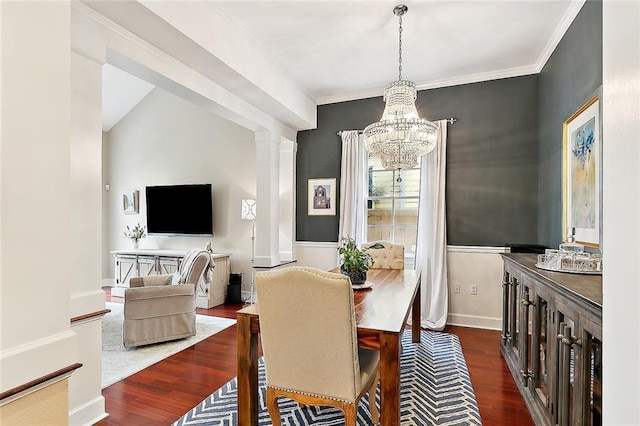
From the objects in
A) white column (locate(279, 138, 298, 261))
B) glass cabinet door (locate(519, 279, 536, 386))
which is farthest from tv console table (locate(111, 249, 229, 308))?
glass cabinet door (locate(519, 279, 536, 386))

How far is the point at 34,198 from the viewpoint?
0.94m

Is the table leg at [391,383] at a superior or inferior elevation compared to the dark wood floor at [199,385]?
superior

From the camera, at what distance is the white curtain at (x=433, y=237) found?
4.14 m

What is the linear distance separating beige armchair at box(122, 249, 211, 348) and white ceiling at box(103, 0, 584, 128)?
8.33 ft

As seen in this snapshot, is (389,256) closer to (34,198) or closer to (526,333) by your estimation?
(526,333)

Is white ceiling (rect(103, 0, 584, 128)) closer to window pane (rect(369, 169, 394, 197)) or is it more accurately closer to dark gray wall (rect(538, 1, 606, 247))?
dark gray wall (rect(538, 1, 606, 247))

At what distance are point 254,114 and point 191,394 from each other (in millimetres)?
2919

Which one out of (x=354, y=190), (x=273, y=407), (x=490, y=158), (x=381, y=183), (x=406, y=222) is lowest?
(x=273, y=407)

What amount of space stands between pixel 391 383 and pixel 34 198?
1667mm

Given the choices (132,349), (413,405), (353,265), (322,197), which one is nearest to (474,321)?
(413,405)

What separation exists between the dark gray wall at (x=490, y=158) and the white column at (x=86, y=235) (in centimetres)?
360

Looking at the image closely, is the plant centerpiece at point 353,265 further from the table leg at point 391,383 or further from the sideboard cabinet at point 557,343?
the sideboard cabinet at point 557,343
